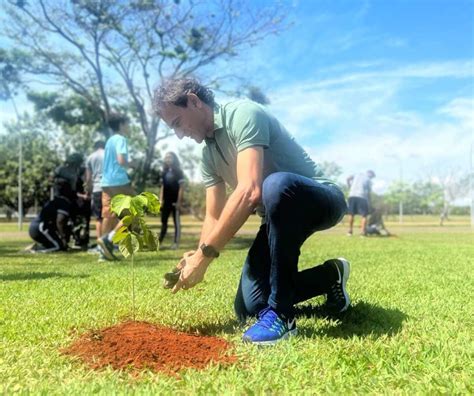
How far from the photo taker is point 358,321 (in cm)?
311

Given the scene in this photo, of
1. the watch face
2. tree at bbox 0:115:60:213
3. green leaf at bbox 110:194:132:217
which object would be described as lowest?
the watch face

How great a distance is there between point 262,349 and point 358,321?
0.87 m

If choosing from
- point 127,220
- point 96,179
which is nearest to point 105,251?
point 96,179

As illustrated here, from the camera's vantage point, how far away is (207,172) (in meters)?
3.17

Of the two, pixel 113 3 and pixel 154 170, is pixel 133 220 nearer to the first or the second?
pixel 113 3

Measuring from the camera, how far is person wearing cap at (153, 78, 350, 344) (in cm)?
254

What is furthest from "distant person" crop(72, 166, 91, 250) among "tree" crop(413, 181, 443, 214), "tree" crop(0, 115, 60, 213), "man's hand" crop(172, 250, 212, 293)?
"tree" crop(413, 181, 443, 214)

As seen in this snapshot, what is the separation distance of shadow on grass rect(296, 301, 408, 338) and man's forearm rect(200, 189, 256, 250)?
0.70 meters

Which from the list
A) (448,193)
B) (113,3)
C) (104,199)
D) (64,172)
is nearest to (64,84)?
(113,3)

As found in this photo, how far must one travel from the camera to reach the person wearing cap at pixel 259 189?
2535mm

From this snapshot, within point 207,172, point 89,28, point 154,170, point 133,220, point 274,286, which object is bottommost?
point 274,286

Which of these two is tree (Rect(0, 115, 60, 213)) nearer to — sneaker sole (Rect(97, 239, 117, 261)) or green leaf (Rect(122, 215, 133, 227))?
sneaker sole (Rect(97, 239, 117, 261))

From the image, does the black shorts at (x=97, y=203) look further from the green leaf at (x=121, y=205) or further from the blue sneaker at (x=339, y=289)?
the blue sneaker at (x=339, y=289)

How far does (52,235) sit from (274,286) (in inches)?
283
